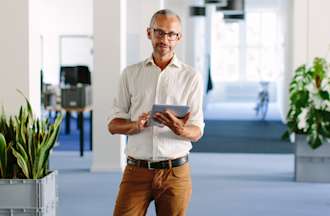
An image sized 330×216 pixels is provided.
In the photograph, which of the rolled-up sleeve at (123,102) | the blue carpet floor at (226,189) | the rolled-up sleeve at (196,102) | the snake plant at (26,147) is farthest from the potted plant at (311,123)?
the rolled-up sleeve at (123,102)

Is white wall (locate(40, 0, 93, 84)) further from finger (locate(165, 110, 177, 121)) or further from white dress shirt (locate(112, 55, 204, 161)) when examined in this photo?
finger (locate(165, 110, 177, 121))

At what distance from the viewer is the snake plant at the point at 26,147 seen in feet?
12.5

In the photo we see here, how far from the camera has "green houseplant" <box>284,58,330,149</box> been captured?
7109mm

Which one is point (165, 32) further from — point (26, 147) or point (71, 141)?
point (71, 141)

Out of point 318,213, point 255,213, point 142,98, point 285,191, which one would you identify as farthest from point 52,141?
point 285,191

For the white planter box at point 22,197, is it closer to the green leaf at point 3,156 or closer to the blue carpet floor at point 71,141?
the green leaf at point 3,156

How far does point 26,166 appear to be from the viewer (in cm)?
382

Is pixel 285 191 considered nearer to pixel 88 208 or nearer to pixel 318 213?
pixel 318 213

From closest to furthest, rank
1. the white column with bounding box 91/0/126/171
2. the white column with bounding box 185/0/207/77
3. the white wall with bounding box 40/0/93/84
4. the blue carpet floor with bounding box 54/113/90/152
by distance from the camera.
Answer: the white column with bounding box 91/0/126/171, the blue carpet floor with bounding box 54/113/90/152, the white column with bounding box 185/0/207/77, the white wall with bounding box 40/0/93/84

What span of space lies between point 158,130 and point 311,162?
4636 millimetres

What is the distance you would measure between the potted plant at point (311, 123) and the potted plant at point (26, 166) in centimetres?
388

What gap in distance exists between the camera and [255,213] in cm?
559

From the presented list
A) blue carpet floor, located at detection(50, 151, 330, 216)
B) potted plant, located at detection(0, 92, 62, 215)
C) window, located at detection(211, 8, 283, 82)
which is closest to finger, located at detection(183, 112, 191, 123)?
potted plant, located at detection(0, 92, 62, 215)

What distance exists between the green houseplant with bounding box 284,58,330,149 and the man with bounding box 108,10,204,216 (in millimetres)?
4354
